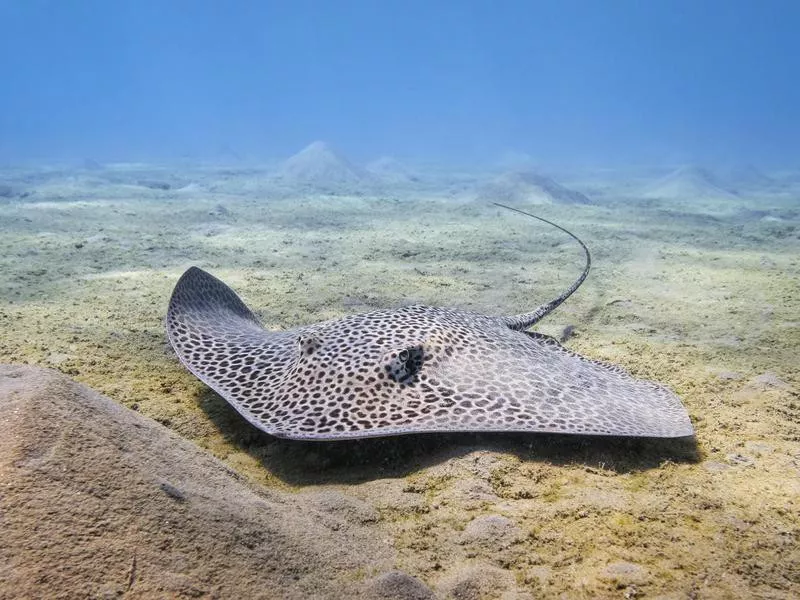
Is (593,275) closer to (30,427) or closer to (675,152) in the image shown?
(30,427)

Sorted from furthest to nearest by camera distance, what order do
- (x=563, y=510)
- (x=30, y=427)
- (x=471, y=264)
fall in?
(x=471, y=264) → (x=563, y=510) → (x=30, y=427)

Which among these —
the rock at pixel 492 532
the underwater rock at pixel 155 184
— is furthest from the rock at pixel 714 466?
the underwater rock at pixel 155 184

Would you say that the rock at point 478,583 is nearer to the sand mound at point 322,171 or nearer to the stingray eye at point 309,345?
the stingray eye at point 309,345

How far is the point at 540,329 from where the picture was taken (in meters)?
6.73

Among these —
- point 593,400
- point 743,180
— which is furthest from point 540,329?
point 743,180

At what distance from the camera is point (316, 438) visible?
308 centimetres

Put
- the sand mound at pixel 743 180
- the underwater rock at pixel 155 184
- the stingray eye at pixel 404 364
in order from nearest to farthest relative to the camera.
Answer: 1. the stingray eye at pixel 404 364
2. the underwater rock at pixel 155 184
3. the sand mound at pixel 743 180

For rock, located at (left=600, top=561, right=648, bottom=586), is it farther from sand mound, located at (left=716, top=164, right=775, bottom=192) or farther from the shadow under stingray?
sand mound, located at (left=716, top=164, right=775, bottom=192)

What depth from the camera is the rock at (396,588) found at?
217cm

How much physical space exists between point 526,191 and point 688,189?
918 centimetres

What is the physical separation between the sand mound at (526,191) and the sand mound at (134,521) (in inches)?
687

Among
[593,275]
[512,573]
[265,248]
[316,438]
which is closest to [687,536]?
[512,573]

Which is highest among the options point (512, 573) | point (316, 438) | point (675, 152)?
point (675, 152)

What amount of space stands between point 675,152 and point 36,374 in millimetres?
79648
